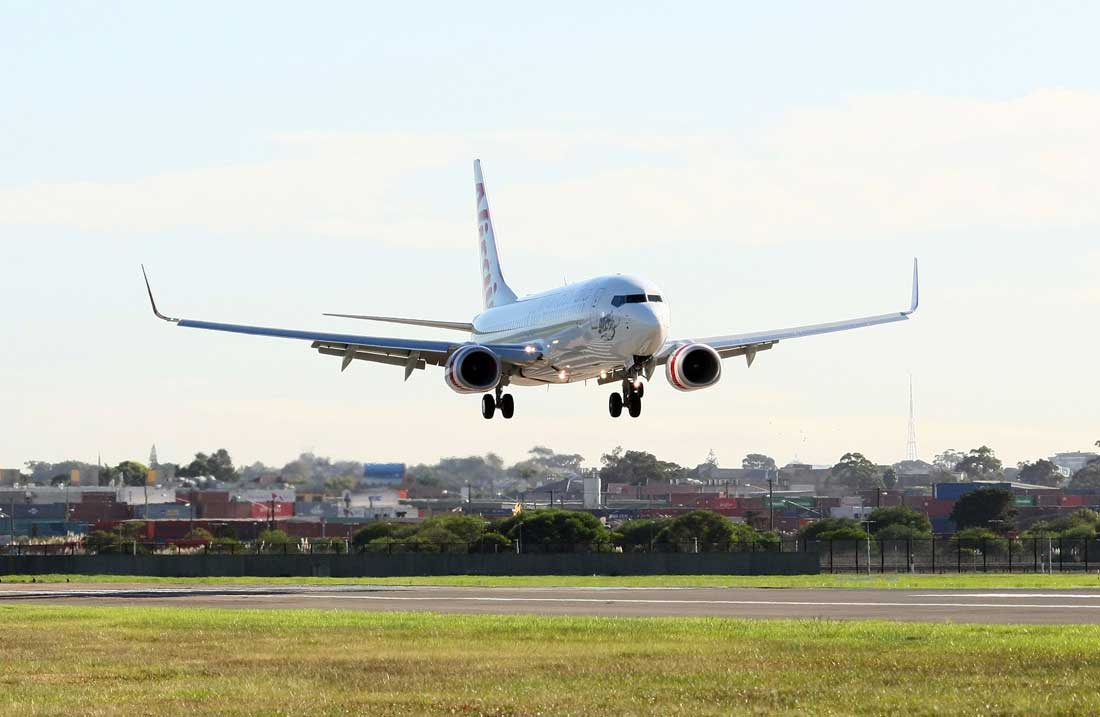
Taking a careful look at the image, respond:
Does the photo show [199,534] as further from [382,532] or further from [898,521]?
[898,521]

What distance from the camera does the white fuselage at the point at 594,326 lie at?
187 feet

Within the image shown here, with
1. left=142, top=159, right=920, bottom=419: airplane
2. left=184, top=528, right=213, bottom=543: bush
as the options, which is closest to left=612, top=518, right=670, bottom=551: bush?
left=184, top=528, right=213, bottom=543: bush

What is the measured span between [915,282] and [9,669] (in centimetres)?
4545

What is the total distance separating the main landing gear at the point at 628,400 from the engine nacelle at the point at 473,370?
475 cm

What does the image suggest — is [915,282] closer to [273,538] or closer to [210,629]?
[210,629]

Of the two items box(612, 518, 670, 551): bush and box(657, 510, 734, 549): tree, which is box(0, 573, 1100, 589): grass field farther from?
box(612, 518, 670, 551): bush

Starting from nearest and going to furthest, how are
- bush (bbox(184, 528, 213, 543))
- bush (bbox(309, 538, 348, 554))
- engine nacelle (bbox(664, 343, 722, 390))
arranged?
engine nacelle (bbox(664, 343, 722, 390)), bush (bbox(309, 538, 348, 554)), bush (bbox(184, 528, 213, 543))

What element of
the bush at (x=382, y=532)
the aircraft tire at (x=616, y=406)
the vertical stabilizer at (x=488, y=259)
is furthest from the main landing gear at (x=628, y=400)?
the bush at (x=382, y=532)

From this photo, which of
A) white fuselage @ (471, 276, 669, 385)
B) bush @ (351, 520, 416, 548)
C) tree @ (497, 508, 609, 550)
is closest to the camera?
white fuselage @ (471, 276, 669, 385)

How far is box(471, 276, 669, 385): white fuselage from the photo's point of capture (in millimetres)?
57125

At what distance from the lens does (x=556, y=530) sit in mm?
141375

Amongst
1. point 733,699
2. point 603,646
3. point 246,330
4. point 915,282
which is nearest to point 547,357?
point 246,330

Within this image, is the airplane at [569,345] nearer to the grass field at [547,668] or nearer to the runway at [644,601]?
the runway at [644,601]

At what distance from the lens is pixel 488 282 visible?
85.6 m
